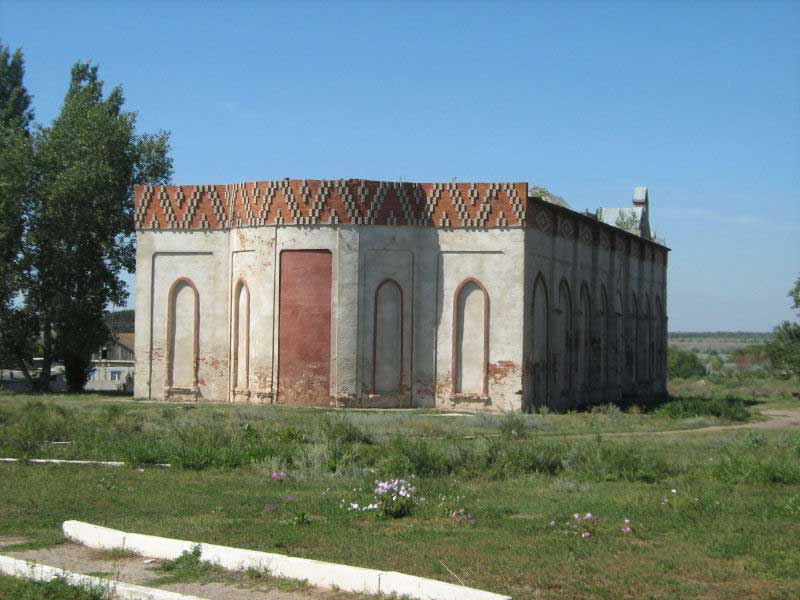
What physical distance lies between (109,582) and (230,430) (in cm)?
1282

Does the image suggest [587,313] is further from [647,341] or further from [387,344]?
[647,341]

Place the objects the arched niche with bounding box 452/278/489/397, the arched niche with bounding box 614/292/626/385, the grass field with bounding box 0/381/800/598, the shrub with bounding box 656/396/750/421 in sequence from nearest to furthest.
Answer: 1. the grass field with bounding box 0/381/800/598
2. the shrub with bounding box 656/396/750/421
3. the arched niche with bounding box 452/278/489/397
4. the arched niche with bounding box 614/292/626/385

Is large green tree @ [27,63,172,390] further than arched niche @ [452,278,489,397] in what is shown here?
Yes

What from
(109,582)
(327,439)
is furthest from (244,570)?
(327,439)

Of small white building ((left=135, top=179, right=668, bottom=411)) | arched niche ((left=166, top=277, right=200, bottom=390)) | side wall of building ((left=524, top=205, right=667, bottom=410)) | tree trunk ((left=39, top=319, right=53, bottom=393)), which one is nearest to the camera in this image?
small white building ((left=135, top=179, right=668, bottom=411))

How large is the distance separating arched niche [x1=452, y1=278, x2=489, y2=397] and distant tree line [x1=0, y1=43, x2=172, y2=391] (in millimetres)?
16230

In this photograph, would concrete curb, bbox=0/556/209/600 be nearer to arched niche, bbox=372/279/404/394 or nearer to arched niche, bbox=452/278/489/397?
arched niche, bbox=372/279/404/394

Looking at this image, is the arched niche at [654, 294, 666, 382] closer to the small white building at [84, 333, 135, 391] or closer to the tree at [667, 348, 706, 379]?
the small white building at [84, 333, 135, 391]

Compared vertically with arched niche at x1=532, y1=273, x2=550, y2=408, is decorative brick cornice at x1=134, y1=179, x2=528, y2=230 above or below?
above

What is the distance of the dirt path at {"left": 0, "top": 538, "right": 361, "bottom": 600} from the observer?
8.59 metres

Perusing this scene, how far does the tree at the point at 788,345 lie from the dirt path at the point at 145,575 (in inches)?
1831

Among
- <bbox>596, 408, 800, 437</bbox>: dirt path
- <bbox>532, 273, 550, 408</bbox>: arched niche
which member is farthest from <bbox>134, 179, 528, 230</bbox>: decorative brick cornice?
<bbox>596, 408, 800, 437</bbox>: dirt path

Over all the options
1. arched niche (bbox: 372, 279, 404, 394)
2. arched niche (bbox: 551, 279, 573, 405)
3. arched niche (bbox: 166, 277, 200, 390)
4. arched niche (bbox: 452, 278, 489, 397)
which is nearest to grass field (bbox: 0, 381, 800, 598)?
arched niche (bbox: 452, 278, 489, 397)

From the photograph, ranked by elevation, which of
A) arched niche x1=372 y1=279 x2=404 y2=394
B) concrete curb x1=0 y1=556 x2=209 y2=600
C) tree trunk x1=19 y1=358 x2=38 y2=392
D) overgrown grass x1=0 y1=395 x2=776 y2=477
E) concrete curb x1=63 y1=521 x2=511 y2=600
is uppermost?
arched niche x1=372 y1=279 x2=404 y2=394
